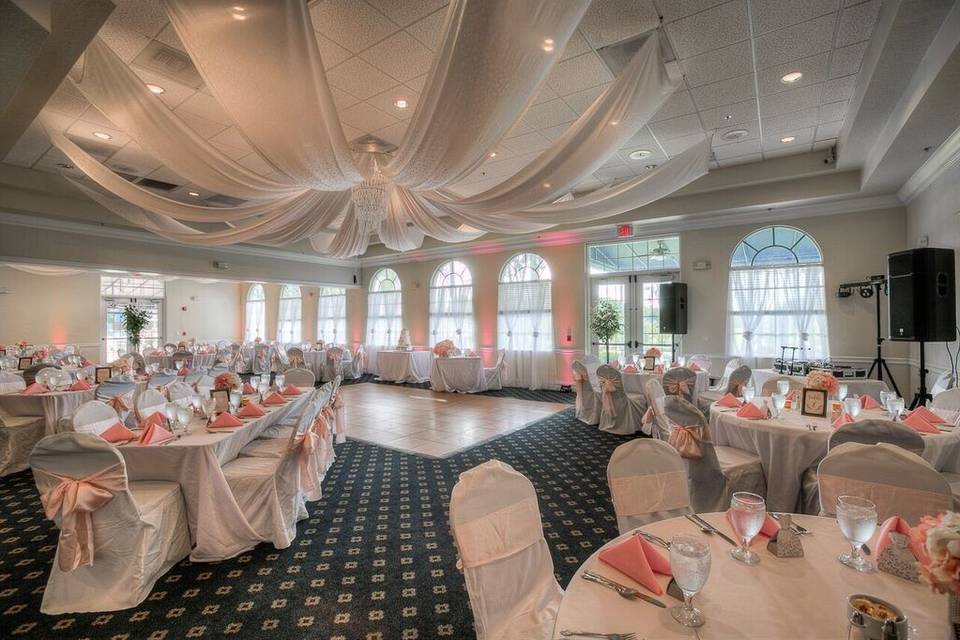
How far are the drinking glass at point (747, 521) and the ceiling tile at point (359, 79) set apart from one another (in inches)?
174

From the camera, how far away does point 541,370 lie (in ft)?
32.9

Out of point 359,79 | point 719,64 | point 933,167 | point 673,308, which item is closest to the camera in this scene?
point 719,64

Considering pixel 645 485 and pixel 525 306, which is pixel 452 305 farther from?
pixel 645 485

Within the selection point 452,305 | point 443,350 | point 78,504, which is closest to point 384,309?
point 452,305

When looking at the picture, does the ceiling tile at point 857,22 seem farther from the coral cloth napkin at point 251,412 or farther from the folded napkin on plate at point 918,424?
the coral cloth napkin at point 251,412

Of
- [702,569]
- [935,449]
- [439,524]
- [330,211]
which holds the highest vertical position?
[330,211]

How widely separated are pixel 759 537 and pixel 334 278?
41.4 ft

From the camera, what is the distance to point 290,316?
15.6 metres

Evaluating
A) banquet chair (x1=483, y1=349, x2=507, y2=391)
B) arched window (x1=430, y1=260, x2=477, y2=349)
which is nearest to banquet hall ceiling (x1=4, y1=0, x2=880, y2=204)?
banquet chair (x1=483, y1=349, x2=507, y2=391)

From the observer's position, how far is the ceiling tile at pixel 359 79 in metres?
4.08

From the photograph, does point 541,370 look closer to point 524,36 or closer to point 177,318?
point 524,36

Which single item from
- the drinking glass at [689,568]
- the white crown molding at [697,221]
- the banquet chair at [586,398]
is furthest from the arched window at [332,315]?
the drinking glass at [689,568]

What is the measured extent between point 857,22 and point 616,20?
6.54ft

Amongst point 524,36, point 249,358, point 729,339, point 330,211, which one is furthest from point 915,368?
point 249,358
